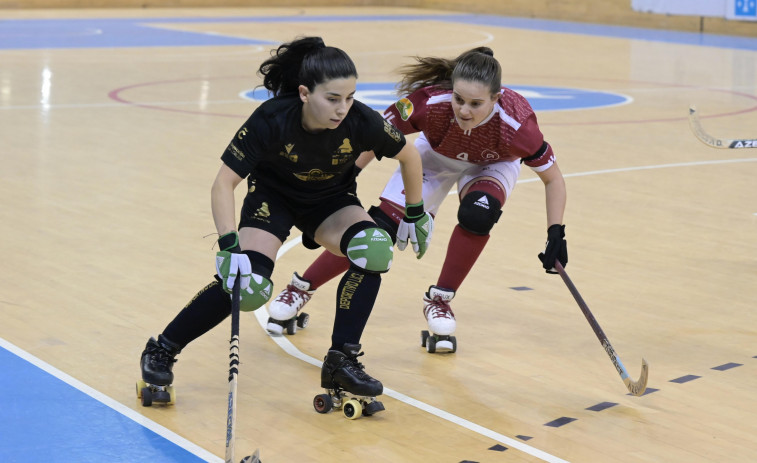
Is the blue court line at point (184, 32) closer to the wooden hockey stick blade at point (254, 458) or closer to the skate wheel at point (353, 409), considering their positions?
the skate wheel at point (353, 409)

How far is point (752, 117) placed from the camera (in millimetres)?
11359

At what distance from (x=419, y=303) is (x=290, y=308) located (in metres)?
0.79

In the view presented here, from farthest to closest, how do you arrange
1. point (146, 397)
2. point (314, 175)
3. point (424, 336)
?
point (424, 336), point (314, 175), point (146, 397)

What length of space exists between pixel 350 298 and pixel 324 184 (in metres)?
0.46

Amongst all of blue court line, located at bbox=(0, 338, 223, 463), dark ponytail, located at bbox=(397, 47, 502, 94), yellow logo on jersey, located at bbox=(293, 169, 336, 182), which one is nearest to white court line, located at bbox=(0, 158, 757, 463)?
blue court line, located at bbox=(0, 338, 223, 463)

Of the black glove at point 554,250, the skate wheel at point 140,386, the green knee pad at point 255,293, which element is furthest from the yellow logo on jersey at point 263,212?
the black glove at point 554,250

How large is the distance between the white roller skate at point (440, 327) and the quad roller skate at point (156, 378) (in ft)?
3.72

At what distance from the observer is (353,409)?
4062mm

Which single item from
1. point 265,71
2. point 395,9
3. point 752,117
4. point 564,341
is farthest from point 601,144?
point 395,9

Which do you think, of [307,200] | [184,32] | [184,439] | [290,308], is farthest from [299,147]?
[184,32]

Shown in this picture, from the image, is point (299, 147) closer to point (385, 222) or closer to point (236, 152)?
point (236, 152)

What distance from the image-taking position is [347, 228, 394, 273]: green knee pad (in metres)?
4.19

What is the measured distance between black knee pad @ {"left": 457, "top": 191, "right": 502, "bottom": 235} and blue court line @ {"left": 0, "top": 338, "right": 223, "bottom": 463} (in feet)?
5.50

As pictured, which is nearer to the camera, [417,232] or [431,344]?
[417,232]
